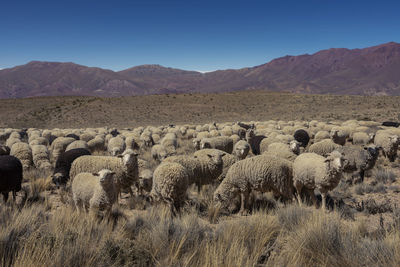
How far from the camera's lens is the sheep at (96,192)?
576cm

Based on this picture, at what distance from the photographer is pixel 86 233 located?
420 cm

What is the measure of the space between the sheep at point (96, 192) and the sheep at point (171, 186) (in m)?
1.15

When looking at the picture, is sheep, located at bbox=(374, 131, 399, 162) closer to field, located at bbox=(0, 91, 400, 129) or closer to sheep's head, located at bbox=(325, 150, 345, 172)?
sheep's head, located at bbox=(325, 150, 345, 172)

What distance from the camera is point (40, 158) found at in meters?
11.8

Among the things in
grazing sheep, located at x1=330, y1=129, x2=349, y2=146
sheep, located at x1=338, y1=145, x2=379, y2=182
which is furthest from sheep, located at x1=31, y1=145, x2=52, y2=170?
grazing sheep, located at x1=330, y1=129, x2=349, y2=146

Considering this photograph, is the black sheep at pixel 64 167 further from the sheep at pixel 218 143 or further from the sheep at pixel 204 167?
the sheep at pixel 218 143

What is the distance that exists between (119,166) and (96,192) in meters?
2.29

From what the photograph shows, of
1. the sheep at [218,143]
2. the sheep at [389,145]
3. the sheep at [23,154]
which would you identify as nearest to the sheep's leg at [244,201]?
the sheep at [218,143]

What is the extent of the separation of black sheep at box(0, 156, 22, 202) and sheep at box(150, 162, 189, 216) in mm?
4218

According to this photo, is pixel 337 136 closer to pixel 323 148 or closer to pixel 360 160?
pixel 323 148

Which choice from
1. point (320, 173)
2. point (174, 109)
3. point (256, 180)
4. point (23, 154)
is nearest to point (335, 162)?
point (320, 173)

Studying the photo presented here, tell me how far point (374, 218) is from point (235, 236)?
419 centimetres

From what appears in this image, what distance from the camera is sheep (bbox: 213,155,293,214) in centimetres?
682

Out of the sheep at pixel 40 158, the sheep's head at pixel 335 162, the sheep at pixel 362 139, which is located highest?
the sheep's head at pixel 335 162
